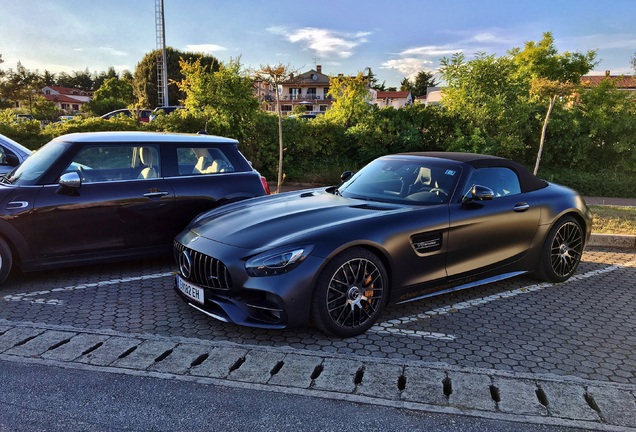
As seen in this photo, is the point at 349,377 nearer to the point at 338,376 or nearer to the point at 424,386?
the point at 338,376

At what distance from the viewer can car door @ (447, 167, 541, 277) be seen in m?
4.53

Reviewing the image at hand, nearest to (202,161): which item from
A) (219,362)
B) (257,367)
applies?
(219,362)

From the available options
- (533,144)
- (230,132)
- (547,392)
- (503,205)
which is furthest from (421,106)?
(547,392)

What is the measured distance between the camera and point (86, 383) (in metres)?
3.15

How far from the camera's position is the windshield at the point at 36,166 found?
5.14 metres

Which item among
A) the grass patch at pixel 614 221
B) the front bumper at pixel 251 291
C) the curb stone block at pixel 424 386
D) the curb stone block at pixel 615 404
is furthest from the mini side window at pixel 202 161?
the grass patch at pixel 614 221

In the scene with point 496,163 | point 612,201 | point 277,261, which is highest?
point 496,163

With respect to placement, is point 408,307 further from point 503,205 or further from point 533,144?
point 533,144

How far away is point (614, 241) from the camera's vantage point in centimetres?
736

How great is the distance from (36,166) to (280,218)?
298cm

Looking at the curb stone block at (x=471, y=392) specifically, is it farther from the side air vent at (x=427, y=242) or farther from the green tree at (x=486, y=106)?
the green tree at (x=486, y=106)

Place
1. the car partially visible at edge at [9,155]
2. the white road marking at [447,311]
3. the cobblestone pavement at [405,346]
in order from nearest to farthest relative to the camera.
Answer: the cobblestone pavement at [405,346] → the white road marking at [447,311] → the car partially visible at edge at [9,155]

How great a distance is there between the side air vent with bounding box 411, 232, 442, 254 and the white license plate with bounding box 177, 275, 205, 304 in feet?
6.03

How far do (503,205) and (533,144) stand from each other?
9934mm
